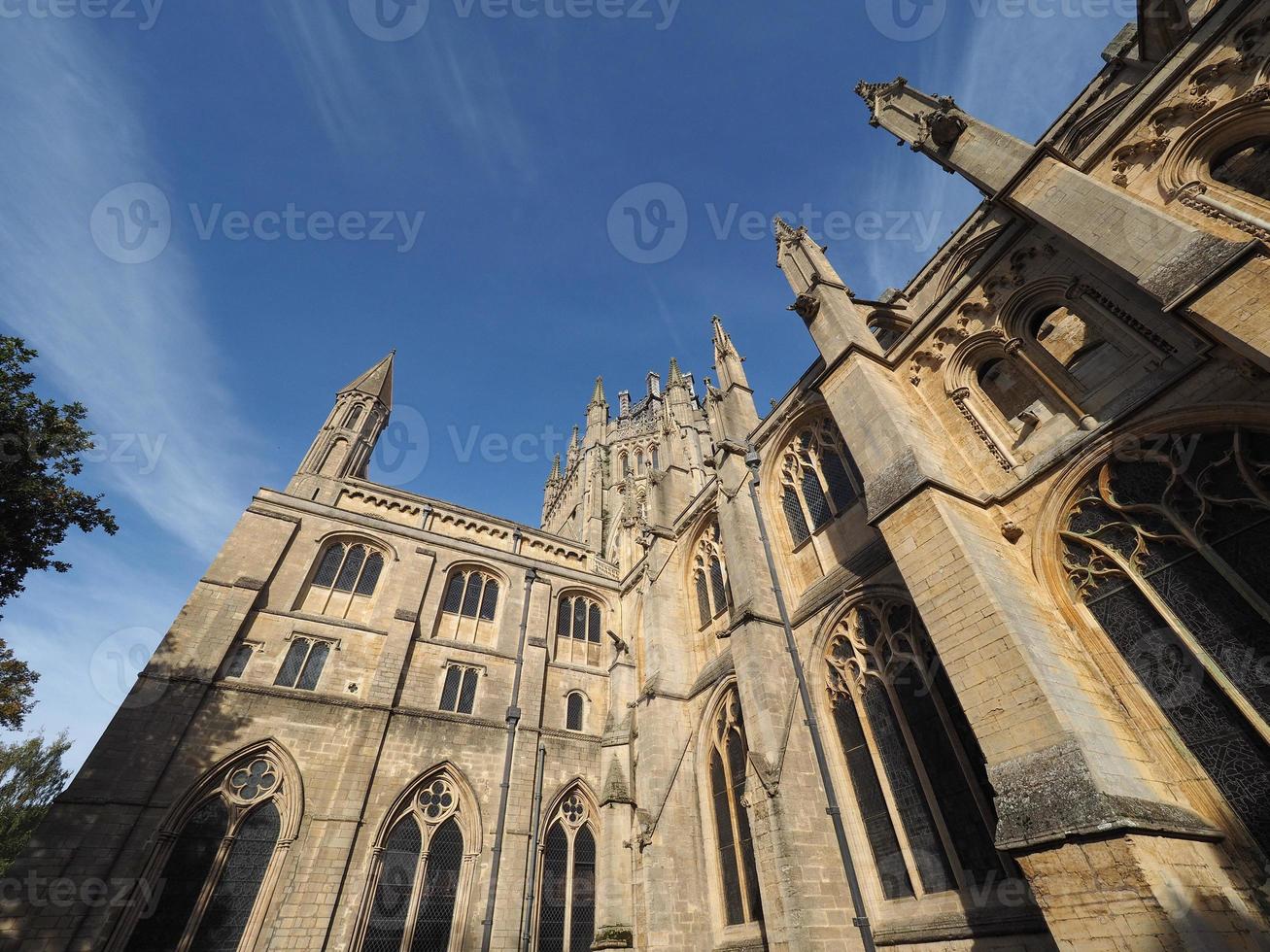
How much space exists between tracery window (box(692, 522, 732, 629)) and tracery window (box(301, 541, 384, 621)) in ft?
31.8

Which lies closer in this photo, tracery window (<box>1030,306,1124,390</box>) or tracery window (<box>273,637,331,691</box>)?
tracery window (<box>1030,306,1124,390</box>)

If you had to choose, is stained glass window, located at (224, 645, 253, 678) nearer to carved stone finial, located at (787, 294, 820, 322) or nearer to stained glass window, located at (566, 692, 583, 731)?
stained glass window, located at (566, 692, 583, 731)

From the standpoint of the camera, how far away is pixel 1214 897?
177 inches

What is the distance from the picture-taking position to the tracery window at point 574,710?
650 inches

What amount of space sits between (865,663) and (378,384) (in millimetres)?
19769

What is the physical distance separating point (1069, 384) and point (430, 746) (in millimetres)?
15395

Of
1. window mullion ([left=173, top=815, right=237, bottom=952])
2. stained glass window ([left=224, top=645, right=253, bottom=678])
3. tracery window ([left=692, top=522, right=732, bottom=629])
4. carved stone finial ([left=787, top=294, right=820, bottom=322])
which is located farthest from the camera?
tracery window ([left=692, top=522, right=732, bottom=629])

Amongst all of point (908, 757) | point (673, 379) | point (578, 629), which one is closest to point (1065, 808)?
point (908, 757)

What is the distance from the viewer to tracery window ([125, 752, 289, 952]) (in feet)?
33.6

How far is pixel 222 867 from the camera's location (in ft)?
36.2

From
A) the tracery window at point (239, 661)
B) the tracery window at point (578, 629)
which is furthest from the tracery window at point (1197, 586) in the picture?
the tracery window at point (239, 661)

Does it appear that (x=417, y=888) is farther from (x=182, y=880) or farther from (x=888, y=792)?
(x=888, y=792)

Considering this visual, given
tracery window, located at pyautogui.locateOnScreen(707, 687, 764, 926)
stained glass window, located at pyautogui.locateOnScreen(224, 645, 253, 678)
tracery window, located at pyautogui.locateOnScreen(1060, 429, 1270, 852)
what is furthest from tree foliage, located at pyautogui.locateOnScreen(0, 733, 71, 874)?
tracery window, located at pyautogui.locateOnScreen(1060, 429, 1270, 852)

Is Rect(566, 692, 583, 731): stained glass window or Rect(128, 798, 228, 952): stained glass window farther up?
Rect(566, 692, 583, 731): stained glass window
